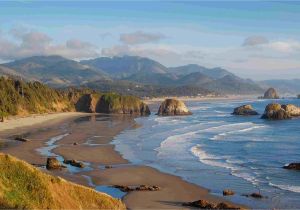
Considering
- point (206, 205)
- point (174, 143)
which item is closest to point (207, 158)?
point (174, 143)

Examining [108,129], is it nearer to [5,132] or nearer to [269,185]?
[5,132]

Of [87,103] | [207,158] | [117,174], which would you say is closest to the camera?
[117,174]

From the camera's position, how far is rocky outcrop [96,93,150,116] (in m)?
153

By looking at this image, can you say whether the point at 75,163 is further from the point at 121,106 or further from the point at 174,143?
the point at 121,106

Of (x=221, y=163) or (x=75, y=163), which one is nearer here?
(x=75, y=163)

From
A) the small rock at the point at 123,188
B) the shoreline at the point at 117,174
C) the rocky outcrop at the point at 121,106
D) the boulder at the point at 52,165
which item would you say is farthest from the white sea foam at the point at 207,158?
the rocky outcrop at the point at 121,106

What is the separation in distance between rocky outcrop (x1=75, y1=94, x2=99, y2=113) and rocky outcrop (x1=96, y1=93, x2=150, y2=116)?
1587mm

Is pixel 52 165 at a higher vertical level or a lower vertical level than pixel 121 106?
lower

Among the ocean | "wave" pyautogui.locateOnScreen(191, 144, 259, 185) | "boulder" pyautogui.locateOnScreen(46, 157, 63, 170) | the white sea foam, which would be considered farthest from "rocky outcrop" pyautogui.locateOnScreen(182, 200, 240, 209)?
"boulder" pyautogui.locateOnScreen(46, 157, 63, 170)

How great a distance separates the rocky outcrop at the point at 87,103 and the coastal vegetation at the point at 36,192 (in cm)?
12759

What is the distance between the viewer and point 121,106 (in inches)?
6078

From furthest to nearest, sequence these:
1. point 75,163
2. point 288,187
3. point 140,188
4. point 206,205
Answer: point 75,163, point 288,187, point 140,188, point 206,205

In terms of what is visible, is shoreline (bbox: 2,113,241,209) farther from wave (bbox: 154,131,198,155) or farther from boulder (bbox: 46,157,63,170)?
wave (bbox: 154,131,198,155)

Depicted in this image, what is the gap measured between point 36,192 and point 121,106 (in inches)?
5106
